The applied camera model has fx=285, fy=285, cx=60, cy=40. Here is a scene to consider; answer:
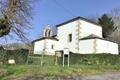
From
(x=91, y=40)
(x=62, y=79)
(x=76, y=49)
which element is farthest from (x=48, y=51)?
(x=62, y=79)

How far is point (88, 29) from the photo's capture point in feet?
187

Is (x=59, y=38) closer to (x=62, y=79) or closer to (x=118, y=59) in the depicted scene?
(x=118, y=59)

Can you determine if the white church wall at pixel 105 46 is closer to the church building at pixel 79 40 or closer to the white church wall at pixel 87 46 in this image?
the church building at pixel 79 40

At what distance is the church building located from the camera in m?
53.4

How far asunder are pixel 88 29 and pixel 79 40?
332 cm

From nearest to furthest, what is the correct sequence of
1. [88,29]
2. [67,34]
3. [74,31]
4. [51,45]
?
[74,31], [88,29], [67,34], [51,45]

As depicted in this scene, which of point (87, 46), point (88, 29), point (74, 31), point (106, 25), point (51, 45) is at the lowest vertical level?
point (87, 46)

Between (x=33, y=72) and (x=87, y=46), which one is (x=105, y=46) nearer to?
(x=87, y=46)

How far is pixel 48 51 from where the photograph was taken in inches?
2291

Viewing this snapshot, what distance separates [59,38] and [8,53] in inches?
923

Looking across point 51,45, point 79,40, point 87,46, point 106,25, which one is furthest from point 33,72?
point 106,25

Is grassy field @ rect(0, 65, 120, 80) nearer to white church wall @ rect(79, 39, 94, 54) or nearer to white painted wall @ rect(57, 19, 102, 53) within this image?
white church wall @ rect(79, 39, 94, 54)

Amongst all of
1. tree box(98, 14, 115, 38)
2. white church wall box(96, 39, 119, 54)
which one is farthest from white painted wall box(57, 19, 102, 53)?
tree box(98, 14, 115, 38)

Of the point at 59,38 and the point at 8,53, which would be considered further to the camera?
the point at 59,38
